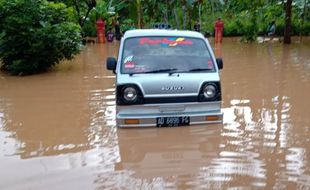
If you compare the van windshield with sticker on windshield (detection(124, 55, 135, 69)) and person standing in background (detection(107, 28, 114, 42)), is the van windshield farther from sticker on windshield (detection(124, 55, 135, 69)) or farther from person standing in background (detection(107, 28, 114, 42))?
person standing in background (detection(107, 28, 114, 42))

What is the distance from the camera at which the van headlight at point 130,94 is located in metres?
6.69

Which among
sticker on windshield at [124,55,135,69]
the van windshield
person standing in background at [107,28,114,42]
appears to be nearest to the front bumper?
the van windshield

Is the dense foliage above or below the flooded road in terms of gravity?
above

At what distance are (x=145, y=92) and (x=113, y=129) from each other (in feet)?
3.55

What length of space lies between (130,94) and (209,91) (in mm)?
1296

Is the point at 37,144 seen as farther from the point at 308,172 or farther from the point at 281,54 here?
the point at 281,54

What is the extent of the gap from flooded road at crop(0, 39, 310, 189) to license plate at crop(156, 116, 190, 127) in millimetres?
139

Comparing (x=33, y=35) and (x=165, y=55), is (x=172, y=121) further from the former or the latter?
(x=33, y=35)

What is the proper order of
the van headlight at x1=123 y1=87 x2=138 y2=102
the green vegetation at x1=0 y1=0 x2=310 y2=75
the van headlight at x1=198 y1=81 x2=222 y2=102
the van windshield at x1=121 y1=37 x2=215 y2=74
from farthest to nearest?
the green vegetation at x1=0 y1=0 x2=310 y2=75, the van windshield at x1=121 y1=37 x2=215 y2=74, the van headlight at x1=198 y1=81 x2=222 y2=102, the van headlight at x1=123 y1=87 x2=138 y2=102

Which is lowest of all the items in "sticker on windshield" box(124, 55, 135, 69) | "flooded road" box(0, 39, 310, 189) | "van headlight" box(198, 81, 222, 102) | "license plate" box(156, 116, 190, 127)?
"flooded road" box(0, 39, 310, 189)

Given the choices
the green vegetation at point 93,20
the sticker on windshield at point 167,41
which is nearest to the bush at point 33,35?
the green vegetation at point 93,20

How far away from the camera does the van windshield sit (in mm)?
7129

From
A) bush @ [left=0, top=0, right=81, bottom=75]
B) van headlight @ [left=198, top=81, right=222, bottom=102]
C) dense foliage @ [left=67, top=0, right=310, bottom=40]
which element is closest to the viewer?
van headlight @ [left=198, top=81, right=222, bottom=102]

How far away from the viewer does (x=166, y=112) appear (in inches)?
269
